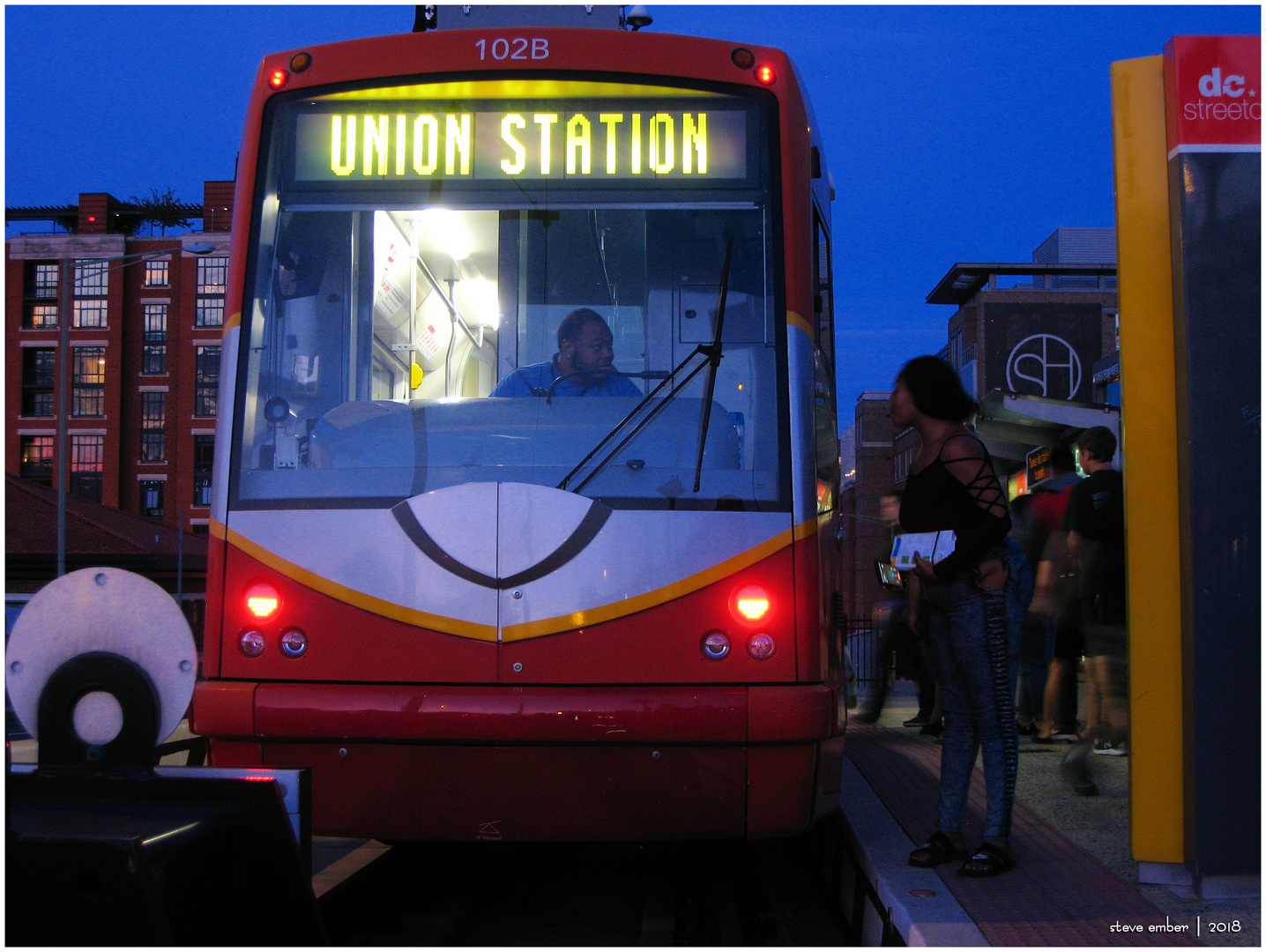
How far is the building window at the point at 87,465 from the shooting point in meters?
61.5

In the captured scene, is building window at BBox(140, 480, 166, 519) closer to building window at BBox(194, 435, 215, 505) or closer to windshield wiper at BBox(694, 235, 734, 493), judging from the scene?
building window at BBox(194, 435, 215, 505)

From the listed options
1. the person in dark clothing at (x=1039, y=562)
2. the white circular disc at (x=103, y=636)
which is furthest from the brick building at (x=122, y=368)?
the white circular disc at (x=103, y=636)

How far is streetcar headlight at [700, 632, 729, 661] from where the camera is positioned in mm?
4047

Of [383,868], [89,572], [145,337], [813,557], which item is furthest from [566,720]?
[145,337]

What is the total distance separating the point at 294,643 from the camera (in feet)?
13.6

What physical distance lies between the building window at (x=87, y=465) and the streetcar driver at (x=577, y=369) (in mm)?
62605

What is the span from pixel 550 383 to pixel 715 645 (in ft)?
3.88

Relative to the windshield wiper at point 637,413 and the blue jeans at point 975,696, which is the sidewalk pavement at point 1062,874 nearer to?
the blue jeans at point 975,696

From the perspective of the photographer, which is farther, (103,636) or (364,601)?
(364,601)

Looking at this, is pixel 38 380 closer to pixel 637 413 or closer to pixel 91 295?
pixel 91 295

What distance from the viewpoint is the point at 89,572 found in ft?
9.65

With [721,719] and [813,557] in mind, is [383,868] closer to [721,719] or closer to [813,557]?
[721,719]

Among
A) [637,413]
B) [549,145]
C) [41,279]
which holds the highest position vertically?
[41,279]

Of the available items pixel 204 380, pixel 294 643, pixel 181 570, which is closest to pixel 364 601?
pixel 294 643
